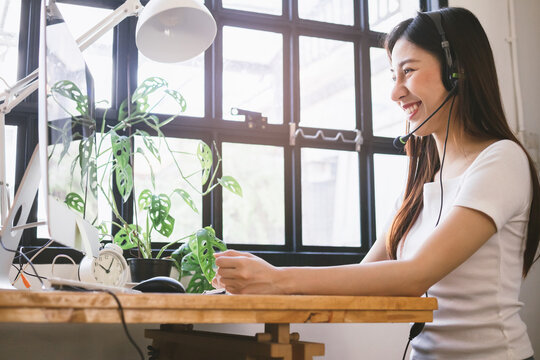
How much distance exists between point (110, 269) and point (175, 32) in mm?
797

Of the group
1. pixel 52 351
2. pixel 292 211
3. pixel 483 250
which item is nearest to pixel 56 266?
pixel 52 351

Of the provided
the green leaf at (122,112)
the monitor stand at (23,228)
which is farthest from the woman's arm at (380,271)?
the green leaf at (122,112)

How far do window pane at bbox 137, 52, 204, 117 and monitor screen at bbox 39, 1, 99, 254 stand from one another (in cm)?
103

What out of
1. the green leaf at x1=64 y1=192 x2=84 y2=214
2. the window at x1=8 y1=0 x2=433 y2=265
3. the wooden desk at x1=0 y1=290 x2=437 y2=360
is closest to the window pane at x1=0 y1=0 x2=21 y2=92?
the window at x1=8 y1=0 x2=433 y2=265

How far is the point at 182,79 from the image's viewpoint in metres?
2.43

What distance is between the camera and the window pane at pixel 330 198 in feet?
8.48

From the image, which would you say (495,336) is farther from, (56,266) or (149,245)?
(56,266)

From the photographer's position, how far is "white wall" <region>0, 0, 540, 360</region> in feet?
6.00

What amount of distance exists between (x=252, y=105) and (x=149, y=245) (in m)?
0.81

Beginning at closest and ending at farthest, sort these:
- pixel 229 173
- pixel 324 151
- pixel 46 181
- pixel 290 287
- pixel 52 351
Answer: pixel 46 181 < pixel 290 287 < pixel 52 351 < pixel 229 173 < pixel 324 151

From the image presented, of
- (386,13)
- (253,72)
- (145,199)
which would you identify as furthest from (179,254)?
(386,13)

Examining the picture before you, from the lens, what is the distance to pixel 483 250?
3.77 ft

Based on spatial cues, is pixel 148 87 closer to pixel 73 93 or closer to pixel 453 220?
pixel 73 93

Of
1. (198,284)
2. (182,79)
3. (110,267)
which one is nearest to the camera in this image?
(110,267)
